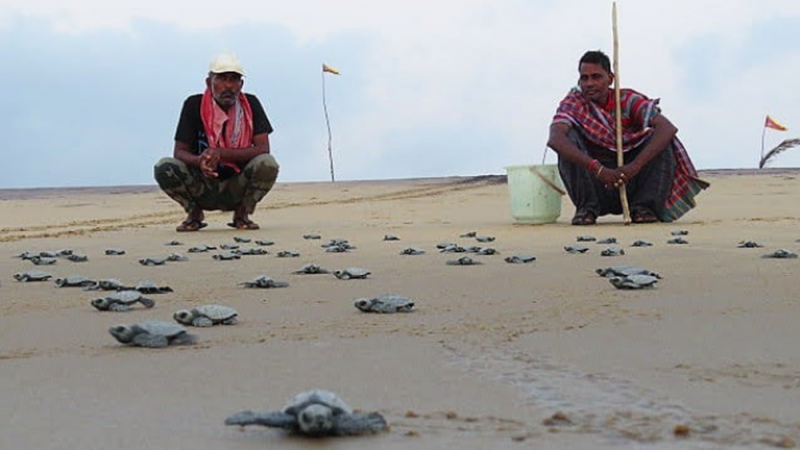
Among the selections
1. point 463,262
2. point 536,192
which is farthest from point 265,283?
point 536,192

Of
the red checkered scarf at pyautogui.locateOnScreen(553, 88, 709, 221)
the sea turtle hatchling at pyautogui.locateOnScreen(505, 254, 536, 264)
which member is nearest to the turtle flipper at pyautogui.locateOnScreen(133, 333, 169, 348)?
the sea turtle hatchling at pyautogui.locateOnScreen(505, 254, 536, 264)

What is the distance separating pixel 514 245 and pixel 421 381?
3667 millimetres

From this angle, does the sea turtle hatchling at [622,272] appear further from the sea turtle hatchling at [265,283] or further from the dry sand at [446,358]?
the sea turtle hatchling at [265,283]

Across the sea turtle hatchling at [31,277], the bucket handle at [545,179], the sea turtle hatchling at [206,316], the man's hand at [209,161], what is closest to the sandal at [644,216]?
the bucket handle at [545,179]

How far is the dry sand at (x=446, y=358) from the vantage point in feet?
5.30

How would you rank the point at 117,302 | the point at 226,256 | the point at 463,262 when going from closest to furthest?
the point at 117,302 → the point at 463,262 → the point at 226,256

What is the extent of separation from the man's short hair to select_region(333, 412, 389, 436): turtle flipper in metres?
5.71

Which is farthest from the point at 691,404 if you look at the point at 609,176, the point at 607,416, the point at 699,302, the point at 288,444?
the point at 609,176

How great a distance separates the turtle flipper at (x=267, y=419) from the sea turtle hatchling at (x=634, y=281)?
2.00 m

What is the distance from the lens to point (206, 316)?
108 inches

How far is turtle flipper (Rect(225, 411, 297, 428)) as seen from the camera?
60.5 inches

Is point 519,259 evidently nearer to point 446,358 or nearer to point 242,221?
point 446,358

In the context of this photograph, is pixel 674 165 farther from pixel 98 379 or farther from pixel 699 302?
pixel 98 379

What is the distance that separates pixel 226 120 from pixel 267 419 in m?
6.06
